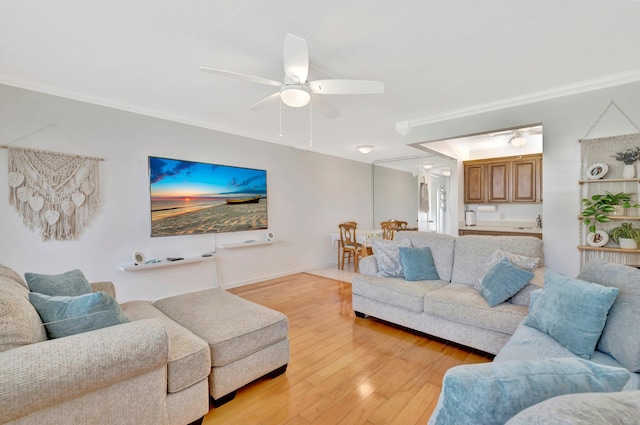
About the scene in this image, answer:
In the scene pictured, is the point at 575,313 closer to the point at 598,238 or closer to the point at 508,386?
the point at 508,386

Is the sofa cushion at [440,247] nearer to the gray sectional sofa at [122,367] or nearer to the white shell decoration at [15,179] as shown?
the gray sectional sofa at [122,367]

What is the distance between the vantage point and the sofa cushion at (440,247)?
3.09 m

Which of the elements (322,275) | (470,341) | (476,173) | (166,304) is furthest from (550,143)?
(166,304)

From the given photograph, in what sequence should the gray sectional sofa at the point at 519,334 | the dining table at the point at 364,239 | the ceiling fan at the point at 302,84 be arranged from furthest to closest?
the dining table at the point at 364,239 < the ceiling fan at the point at 302,84 < the gray sectional sofa at the point at 519,334

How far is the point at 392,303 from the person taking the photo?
2.88 metres

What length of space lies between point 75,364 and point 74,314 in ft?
1.08

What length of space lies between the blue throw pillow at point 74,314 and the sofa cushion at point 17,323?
4 centimetres

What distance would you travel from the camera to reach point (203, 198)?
409cm

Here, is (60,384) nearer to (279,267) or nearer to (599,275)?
(599,275)

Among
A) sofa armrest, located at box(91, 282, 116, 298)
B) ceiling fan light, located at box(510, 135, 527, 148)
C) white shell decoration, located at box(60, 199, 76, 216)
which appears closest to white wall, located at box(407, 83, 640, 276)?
ceiling fan light, located at box(510, 135, 527, 148)

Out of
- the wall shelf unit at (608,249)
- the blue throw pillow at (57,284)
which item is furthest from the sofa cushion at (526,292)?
the blue throw pillow at (57,284)

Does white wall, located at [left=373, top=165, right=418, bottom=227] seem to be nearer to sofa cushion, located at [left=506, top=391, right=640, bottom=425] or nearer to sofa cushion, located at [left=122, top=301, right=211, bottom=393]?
sofa cushion, located at [left=122, top=301, right=211, bottom=393]

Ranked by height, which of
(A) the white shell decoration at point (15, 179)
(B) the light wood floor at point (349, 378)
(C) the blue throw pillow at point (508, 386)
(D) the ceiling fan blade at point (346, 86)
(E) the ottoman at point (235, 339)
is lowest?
(B) the light wood floor at point (349, 378)

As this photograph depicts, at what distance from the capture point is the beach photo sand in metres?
3.73
